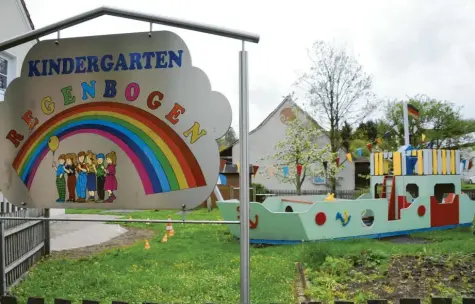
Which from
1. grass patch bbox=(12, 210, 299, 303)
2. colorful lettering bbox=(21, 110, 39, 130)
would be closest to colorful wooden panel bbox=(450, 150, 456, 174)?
grass patch bbox=(12, 210, 299, 303)

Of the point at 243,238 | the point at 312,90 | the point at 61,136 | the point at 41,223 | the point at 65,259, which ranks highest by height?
the point at 312,90

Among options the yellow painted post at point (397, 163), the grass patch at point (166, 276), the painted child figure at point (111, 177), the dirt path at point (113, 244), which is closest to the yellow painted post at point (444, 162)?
the yellow painted post at point (397, 163)

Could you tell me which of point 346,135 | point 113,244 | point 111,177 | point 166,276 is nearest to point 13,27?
point 113,244

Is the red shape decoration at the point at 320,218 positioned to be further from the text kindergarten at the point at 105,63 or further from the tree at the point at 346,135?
the tree at the point at 346,135

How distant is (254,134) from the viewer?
28688 mm

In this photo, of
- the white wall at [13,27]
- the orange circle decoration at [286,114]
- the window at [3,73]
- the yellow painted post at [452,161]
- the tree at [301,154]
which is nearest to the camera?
the window at [3,73]

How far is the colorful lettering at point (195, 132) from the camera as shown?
2.88m

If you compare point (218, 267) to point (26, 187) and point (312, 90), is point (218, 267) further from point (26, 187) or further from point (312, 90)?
point (312, 90)

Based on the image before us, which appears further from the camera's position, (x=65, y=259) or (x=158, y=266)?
(x=65, y=259)

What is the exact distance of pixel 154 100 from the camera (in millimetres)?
2953

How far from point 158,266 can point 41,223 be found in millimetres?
2436

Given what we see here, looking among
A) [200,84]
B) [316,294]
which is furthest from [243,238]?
[316,294]

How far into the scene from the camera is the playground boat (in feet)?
28.5

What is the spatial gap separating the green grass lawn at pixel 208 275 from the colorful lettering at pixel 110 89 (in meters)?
2.60
